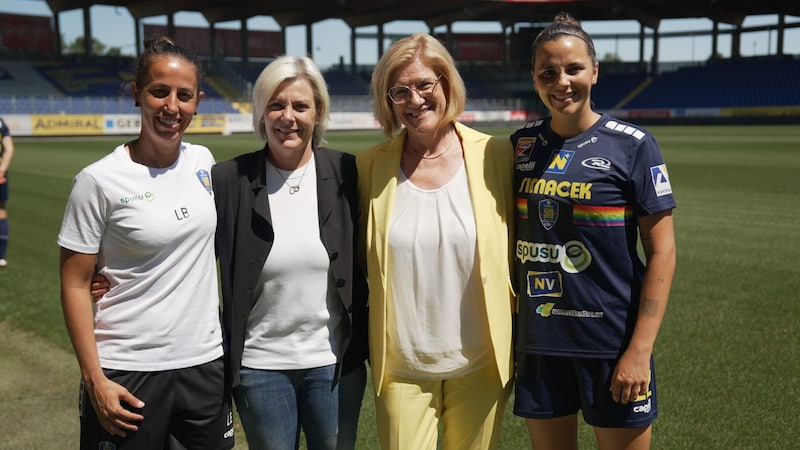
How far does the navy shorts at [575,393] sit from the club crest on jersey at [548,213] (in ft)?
1.66

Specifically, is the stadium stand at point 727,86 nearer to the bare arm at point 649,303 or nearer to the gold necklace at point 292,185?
the bare arm at point 649,303

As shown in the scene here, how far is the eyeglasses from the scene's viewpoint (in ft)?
8.63

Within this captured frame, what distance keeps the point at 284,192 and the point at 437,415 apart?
41.0 inches

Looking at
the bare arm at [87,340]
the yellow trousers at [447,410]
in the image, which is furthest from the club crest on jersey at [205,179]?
the yellow trousers at [447,410]

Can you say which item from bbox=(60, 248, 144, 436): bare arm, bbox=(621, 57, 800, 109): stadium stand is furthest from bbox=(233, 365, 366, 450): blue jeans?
bbox=(621, 57, 800, 109): stadium stand

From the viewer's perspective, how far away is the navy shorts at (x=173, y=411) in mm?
2486

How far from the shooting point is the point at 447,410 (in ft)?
9.00

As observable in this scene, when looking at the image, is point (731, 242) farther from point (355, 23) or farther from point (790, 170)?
point (355, 23)

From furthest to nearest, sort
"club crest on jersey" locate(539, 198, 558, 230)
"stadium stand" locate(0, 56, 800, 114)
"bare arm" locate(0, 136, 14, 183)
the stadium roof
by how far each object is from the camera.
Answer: the stadium roof
"stadium stand" locate(0, 56, 800, 114)
"bare arm" locate(0, 136, 14, 183)
"club crest on jersey" locate(539, 198, 558, 230)

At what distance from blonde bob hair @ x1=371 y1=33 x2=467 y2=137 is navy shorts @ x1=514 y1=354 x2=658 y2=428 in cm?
101

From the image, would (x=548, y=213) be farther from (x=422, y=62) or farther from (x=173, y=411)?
(x=173, y=411)

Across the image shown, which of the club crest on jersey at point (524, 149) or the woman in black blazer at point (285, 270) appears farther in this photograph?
the club crest on jersey at point (524, 149)

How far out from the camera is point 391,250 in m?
2.60

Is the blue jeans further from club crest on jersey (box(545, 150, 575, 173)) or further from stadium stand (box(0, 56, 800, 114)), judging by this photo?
stadium stand (box(0, 56, 800, 114))
